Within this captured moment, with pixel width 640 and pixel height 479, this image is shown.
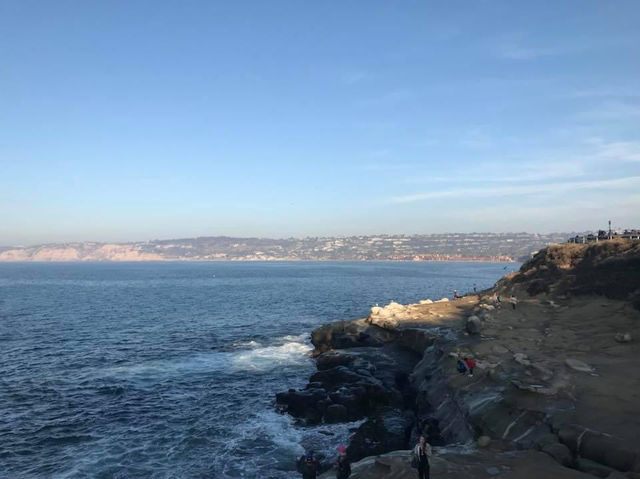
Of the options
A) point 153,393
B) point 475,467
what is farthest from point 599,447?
point 153,393

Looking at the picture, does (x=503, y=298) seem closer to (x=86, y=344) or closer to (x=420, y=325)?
(x=420, y=325)

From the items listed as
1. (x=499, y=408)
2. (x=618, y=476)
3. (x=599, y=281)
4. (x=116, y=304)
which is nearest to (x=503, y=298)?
(x=599, y=281)

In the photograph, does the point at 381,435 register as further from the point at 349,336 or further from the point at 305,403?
the point at 349,336

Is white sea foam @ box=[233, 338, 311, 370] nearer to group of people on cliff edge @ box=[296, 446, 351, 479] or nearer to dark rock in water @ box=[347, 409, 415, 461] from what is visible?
dark rock in water @ box=[347, 409, 415, 461]

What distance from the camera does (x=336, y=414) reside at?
102ft

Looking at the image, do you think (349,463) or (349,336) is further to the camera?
(349,336)

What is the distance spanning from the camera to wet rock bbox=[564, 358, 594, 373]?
24959 millimetres

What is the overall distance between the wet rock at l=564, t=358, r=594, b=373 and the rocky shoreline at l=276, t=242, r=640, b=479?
0.11 meters

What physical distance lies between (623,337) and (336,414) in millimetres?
20199

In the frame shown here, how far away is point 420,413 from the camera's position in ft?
98.2

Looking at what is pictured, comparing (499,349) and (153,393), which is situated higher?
(499,349)

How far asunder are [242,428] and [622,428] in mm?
22649

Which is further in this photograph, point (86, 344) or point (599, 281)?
point (86, 344)

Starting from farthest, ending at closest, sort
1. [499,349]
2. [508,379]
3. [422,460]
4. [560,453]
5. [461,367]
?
[499,349] → [461,367] → [508,379] → [560,453] → [422,460]
